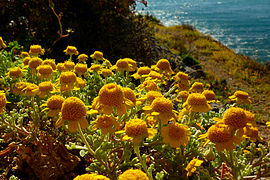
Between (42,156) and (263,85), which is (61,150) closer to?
(42,156)

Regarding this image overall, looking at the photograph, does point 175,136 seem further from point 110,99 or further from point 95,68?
point 95,68

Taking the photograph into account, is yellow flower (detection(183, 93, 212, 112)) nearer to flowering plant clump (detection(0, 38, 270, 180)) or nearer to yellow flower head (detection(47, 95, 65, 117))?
flowering plant clump (detection(0, 38, 270, 180))

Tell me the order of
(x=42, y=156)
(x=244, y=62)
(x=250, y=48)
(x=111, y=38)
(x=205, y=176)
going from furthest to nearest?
1. (x=250, y=48)
2. (x=244, y=62)
3. (x=111, y=38)
4. (x=42, y=156)
5. (x=205, y=176)

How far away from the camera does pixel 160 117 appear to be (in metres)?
1.55

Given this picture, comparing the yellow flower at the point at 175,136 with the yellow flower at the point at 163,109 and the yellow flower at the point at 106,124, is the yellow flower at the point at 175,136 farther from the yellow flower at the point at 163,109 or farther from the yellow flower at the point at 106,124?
the yellow flower at the point at 106,124

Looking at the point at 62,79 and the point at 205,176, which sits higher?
the point at 62,79

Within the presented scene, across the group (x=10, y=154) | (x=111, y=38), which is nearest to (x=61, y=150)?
(x=10, y=154)

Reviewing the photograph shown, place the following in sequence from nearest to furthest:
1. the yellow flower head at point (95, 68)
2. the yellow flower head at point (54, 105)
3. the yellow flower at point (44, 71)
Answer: the yellow flower head at point (54, 105)
the yellow flower at point (44, 71)
the yellow flower head at point (95, 68)

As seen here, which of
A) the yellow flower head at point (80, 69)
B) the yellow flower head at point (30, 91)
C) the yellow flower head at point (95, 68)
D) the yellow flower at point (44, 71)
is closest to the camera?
the yellow flower head at point (30, 91)

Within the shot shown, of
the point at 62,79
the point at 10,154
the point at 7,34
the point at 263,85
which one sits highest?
the point at 7,34

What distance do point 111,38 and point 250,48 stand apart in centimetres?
1414

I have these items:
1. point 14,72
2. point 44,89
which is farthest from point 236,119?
point 14,72

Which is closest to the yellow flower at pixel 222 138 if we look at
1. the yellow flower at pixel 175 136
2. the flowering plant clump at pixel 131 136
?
the flowering plant clump at pixel 131 136

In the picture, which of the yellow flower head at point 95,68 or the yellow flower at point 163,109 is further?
the yellow flower head at point 95,68
